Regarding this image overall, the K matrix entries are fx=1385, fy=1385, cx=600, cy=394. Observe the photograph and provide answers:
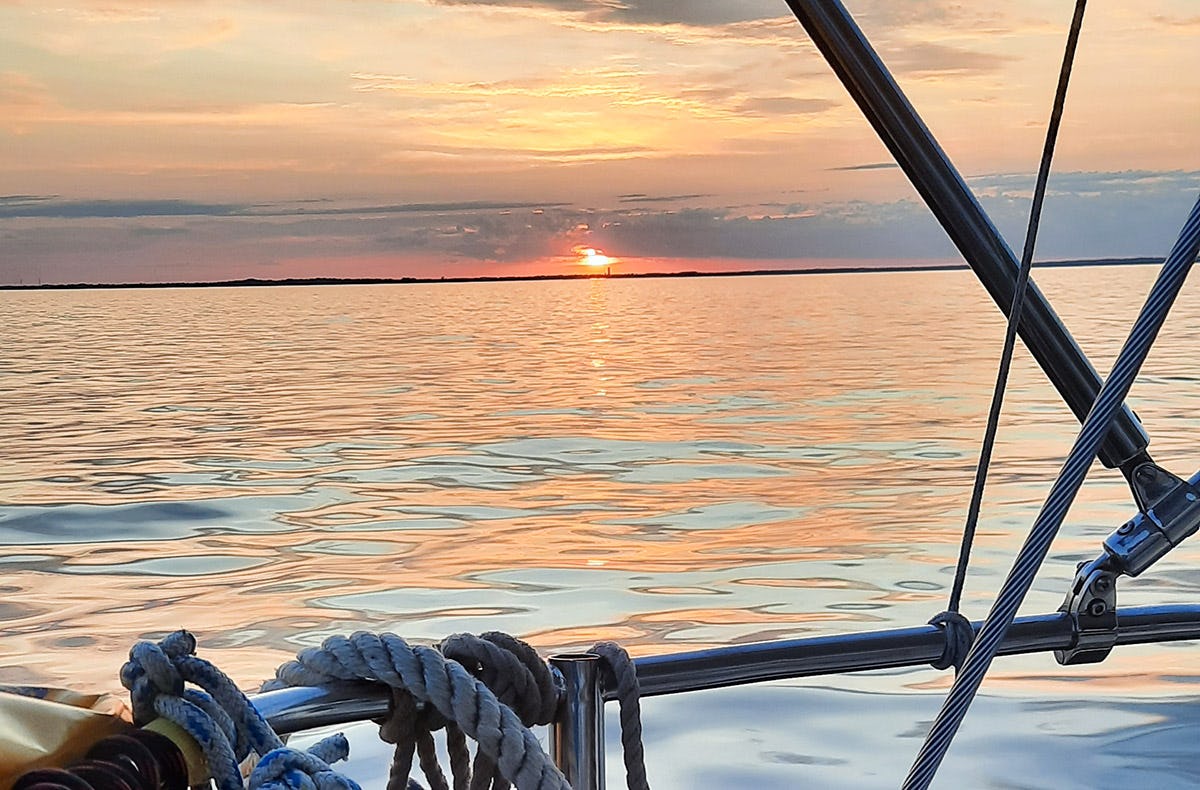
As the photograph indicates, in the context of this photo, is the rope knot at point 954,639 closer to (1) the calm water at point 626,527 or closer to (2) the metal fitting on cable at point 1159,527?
(2) the metal fitting on cable at point 1159,527

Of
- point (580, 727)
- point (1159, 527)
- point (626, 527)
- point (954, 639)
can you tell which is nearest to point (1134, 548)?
point (1159, 527)

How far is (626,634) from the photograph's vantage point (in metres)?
4.03

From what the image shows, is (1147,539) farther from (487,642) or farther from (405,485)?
(405,485)

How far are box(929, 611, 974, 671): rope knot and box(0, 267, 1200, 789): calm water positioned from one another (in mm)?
1230

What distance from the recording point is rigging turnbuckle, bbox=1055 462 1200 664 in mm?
1021

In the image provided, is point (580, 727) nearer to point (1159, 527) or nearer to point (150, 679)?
point (150, 679)

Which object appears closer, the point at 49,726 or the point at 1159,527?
the point at 49,726

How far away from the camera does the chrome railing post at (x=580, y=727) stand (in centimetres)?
82

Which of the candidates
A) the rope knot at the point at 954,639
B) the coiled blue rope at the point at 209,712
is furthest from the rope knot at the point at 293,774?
the rope knot at the point at 954,639

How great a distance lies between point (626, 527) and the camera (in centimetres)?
543

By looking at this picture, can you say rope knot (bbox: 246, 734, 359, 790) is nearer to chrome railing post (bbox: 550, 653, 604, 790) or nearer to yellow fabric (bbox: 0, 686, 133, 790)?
yellow fabric (bbox: 0, 686, 133, 790)

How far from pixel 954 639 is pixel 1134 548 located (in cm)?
16

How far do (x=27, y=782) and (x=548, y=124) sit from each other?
1648 cm

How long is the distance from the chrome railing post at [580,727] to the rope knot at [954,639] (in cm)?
30
